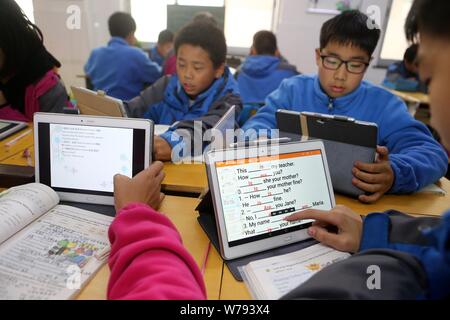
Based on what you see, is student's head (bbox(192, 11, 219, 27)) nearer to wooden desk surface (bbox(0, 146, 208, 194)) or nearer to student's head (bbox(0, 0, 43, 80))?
student's head (bbox(0, 0, 43, 80))

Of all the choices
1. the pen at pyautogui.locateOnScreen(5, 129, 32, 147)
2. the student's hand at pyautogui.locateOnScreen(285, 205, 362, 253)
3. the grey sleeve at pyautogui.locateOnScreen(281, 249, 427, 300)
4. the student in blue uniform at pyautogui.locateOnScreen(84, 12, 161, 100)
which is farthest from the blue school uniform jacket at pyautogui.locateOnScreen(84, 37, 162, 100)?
Answer: the grey sleeve at pyautogui.locateOnScreen(281, 249, 427, 300)

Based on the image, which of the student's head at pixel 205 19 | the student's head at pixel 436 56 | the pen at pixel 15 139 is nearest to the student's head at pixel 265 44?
the student's head at pixel 205 19

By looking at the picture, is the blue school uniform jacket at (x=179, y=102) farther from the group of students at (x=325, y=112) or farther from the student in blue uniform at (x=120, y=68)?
the student in blue uniform at (x=120, y=68)

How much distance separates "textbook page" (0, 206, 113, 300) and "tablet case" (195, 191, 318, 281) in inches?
10.4

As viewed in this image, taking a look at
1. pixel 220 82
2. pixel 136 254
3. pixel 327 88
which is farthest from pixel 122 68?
pixel 136 254

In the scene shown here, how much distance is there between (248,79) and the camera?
11.5 ft

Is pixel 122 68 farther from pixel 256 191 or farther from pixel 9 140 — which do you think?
pixel 256 191

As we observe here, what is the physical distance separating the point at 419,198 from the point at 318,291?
2.92 feet

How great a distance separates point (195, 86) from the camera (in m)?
1.82

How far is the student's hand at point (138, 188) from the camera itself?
825mm

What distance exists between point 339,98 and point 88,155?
1.16m

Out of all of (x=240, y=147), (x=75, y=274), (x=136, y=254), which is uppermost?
(x=240, y=147)

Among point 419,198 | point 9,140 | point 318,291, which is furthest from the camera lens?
point 9,140

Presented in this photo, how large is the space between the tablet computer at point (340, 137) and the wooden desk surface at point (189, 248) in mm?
437
